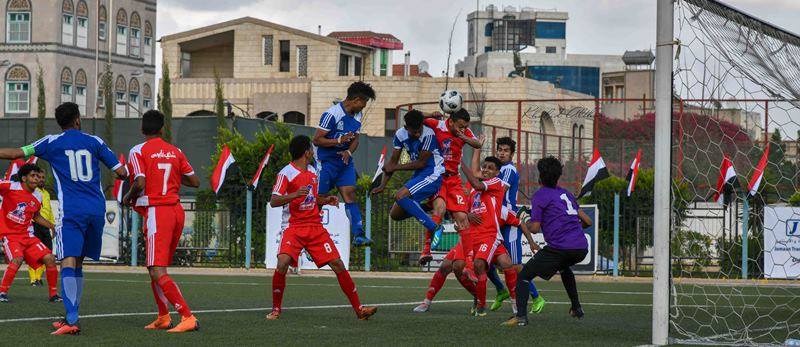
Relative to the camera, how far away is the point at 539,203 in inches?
520

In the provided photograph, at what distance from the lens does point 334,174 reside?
14.4m

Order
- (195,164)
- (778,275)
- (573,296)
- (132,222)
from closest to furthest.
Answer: (573,296) < (778,275) < (132,222) < (195,164)

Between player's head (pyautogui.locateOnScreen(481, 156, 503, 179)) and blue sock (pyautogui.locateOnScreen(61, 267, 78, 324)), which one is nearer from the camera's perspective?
blue sock (pyautogui.locateOnScreen(61, 267, 78, 324))

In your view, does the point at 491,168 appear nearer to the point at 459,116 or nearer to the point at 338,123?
the point at 459,116

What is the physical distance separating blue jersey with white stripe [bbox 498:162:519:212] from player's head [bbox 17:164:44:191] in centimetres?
583

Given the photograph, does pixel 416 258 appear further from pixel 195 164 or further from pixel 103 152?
pixel 103 152

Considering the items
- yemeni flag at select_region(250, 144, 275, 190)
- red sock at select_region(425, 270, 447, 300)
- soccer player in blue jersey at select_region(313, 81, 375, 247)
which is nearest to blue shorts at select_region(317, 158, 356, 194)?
soccer player in blue jersey at select_region(313, 81, 375, 247)

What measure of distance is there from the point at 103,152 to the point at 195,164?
109 feet

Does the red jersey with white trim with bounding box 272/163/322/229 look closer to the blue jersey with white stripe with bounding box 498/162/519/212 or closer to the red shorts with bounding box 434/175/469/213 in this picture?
the red shorts with bounding box 434/175/469/213

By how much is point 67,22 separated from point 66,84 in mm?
3338

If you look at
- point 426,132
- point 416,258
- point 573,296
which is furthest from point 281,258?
point 416,258

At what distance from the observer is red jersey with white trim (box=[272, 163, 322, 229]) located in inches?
522

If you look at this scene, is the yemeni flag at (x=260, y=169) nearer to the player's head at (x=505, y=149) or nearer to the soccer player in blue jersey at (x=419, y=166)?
the player's head at (x=505, y=149)

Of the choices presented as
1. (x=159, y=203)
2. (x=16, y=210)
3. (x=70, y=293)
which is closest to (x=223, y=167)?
(x=16, y=210)
